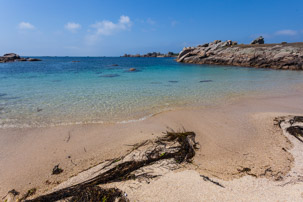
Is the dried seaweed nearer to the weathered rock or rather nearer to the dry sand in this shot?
the dry sand

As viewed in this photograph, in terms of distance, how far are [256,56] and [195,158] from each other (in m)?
43.3

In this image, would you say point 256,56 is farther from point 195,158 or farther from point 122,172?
point 122,172

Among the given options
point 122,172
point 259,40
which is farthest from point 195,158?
point 259,40

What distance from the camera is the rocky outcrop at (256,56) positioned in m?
31.2

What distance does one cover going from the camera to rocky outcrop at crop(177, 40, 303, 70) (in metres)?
31.2

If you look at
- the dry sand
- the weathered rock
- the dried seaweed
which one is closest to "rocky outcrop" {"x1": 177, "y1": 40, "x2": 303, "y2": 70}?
the weathered rock

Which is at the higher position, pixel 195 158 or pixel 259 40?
pixel 259 40

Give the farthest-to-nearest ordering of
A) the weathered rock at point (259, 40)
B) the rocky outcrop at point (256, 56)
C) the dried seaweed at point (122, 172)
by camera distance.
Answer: the weathered rock at point (259, 40)
the rocky outcrop at point (256, 56)
the dried seaweed at point (122, 172)

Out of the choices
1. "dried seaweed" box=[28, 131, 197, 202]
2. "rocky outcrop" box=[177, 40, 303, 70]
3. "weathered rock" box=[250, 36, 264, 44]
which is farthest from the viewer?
"weathered rock" box=[250, 36, 264, 44]

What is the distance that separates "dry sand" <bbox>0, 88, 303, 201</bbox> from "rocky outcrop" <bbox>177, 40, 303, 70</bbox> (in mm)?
33623

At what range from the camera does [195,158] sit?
13.8ft

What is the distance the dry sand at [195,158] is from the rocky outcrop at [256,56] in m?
33.6

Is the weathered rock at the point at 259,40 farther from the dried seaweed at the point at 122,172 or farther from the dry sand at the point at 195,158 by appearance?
the dried seaweed at the point at 122,172

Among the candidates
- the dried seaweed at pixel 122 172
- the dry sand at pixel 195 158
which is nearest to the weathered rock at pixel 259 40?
the dry sand at pixel 195 158
